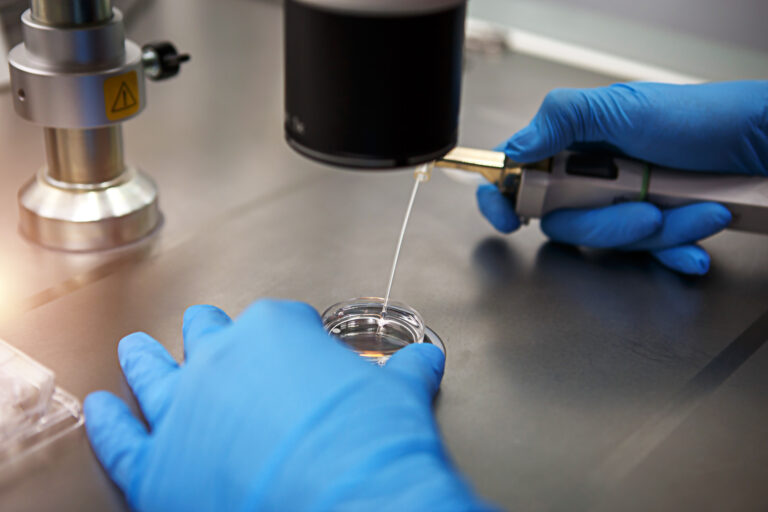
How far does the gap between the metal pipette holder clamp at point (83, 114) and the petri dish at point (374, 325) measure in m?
0.36

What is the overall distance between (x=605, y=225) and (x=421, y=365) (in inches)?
15.7

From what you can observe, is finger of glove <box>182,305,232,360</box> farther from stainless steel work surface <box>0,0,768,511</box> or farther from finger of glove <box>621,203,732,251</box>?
finger of glove <box>621,203,732,251</box>

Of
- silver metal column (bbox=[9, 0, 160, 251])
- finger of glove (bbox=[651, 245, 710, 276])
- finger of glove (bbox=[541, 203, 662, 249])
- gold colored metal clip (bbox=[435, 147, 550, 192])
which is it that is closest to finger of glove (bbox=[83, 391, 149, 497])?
silver metal column (bbox=[9, 0, 160, 251])

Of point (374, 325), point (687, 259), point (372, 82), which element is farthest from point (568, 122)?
point (372, 82)

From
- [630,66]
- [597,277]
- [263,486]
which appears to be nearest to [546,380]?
[597,277]

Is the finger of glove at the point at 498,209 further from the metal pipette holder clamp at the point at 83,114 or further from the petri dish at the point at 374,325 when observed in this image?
the metal pipette holder clamp at the point at 83,114

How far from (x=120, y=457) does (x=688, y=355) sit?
67 centimetres

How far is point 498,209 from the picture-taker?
1.18 metres

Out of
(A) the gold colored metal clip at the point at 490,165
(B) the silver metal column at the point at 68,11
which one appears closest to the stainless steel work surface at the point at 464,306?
(A) the gold colored metal clip at the point at 490,165

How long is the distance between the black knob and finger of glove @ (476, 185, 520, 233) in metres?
0.50

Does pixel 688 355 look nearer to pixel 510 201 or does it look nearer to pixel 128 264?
pixel 510 201

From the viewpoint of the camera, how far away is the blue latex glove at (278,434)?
2.15 ft

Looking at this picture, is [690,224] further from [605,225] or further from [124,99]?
[124,99]

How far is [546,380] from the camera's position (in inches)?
37.4
